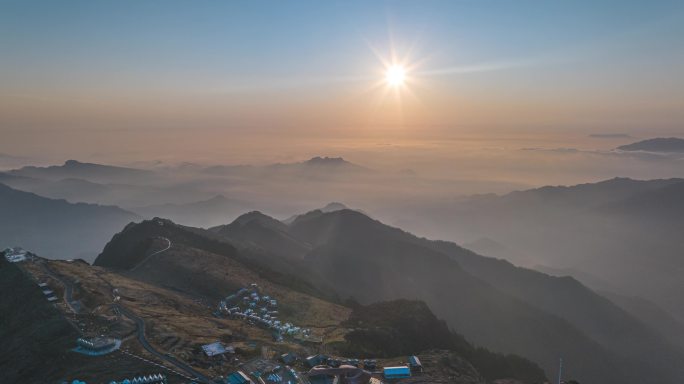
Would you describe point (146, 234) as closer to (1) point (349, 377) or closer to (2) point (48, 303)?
(2) point (48, 303)

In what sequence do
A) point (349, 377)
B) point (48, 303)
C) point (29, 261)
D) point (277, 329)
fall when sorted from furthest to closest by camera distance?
point (29, 261), point (277, 329), point (48, 303), point (349, 377)

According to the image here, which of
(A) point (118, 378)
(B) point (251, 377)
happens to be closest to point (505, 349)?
(B) point (251, 377)

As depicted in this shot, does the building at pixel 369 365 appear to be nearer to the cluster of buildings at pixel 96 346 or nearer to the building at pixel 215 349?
the building at pixel 215 349

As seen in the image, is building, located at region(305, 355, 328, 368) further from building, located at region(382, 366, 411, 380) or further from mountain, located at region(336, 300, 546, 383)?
mountain, located at region(336, 300, 546, 383)

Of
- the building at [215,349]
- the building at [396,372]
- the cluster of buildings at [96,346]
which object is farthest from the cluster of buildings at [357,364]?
the cluster of buildings at [96,346]

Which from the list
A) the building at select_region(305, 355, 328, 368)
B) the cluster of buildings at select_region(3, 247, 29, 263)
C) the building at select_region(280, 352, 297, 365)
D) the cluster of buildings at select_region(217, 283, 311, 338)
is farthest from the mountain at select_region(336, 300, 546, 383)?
the cluster of buildings at select_region(3, 247, 29, 263)
